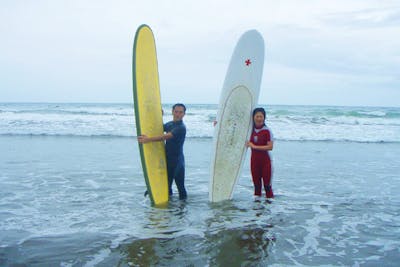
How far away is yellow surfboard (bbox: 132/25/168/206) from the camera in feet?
17.7

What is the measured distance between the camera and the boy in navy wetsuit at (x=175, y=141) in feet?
17.5

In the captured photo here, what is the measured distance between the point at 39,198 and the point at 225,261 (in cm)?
343

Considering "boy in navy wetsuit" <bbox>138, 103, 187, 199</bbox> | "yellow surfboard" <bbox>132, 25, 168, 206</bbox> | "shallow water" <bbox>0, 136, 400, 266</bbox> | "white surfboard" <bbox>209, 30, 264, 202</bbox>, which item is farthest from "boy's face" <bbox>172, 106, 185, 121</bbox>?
"shallow water" <bbox>0, 136, 400, 266</bbox>

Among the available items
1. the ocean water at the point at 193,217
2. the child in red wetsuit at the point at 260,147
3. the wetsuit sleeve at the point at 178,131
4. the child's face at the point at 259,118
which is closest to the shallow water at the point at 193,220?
the ocean water at the point at 193,217

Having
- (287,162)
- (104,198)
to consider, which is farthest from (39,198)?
(287,162)

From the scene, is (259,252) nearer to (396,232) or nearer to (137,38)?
(396,232)

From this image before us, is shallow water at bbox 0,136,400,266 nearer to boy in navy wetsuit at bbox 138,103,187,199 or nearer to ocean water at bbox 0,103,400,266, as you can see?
ocean water at bbox 0,103,400,266

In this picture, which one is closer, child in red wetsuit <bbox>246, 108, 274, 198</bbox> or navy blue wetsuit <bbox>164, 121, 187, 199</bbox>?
child in red wetsuit <bbox>246, 108, 274, 198</bbox>

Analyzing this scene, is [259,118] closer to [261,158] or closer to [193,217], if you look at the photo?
[261,158]

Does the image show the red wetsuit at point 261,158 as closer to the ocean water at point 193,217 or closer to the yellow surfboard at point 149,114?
the ocean water at point 193,217

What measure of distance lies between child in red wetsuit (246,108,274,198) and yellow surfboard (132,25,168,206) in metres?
1.27

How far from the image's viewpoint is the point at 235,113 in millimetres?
6074

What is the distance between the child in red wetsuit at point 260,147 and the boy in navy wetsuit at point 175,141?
96cm

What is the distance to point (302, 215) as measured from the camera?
5.08m
